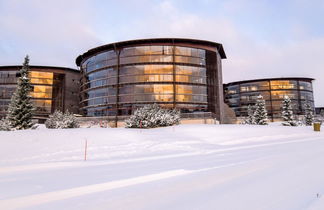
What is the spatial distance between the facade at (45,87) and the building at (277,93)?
58.5 m

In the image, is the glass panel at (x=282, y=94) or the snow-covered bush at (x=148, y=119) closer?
the snow-covered bush at (x=148, y=119)

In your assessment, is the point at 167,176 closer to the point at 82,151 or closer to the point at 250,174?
the point at 250,174

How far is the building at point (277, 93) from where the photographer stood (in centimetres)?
6856

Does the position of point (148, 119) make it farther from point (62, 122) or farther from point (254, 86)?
point (254, 86)

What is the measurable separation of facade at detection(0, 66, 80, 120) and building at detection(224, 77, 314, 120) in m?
58.5

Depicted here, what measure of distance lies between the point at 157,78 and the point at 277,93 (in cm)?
5282

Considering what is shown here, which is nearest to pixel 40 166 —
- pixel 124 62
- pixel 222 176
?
pixel 222 176

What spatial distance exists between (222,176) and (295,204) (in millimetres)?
2295

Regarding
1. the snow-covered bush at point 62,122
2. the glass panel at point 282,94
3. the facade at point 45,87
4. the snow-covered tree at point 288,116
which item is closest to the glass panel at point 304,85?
the glass panel at point 282,94

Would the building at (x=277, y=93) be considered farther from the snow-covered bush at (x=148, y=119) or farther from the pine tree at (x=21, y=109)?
the pine tree at (x=21, y=109)

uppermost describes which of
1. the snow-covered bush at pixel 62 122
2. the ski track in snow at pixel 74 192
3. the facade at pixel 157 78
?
the facade at pixel 157 78

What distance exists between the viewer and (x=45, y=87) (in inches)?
1987

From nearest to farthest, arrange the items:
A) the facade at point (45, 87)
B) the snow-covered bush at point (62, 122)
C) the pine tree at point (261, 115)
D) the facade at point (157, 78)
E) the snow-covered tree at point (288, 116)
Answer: the snow-covered bush at point (62, 122) → the snow-covered tree at point (288, 116) → the pine tree at point (261, 115) → the facade at point (157, 78) → the facade at point (45, 87)

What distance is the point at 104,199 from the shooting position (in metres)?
4.28
